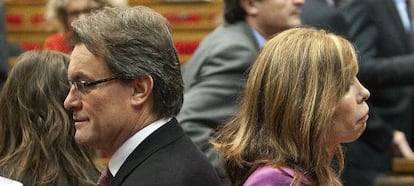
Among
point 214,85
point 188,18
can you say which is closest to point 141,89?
point 214,85

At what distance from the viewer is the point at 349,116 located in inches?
136

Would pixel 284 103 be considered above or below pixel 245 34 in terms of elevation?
above

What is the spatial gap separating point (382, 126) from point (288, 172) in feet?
8.49

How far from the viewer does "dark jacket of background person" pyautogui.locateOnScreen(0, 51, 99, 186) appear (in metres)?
3.93

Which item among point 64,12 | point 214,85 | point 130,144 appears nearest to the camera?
point 130,144

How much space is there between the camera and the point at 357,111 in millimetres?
3469

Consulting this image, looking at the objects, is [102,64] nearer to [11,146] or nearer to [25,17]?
[11,146]

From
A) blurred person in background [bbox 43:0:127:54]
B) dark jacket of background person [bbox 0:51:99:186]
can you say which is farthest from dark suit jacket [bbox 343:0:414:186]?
dark jacket of background person [bbox 0:51:99:186]

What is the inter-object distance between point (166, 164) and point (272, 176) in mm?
285

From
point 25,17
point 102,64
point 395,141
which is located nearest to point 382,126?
point 395,141

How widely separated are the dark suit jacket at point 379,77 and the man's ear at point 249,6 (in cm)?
72

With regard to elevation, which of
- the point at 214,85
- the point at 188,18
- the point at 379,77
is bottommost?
the point at 188,18

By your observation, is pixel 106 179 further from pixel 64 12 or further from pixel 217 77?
pixel 64 12

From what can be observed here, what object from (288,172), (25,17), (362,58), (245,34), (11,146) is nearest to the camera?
(288,172)
